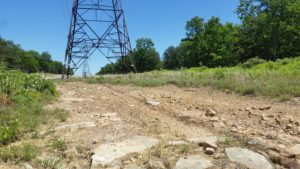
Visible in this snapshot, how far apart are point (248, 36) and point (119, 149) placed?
37571 mm

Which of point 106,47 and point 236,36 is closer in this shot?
point 106,47

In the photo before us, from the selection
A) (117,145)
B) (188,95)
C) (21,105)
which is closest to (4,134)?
(117,145)

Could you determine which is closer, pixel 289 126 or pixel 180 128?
pixel 289 126

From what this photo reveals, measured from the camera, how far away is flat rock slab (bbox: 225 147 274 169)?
2.83 metres

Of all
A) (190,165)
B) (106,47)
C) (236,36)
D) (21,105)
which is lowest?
(190,165)

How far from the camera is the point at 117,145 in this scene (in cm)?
336

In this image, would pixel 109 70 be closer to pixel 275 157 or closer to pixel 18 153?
pixel 18 153

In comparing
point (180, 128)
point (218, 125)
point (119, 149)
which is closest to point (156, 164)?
point (119, 149)

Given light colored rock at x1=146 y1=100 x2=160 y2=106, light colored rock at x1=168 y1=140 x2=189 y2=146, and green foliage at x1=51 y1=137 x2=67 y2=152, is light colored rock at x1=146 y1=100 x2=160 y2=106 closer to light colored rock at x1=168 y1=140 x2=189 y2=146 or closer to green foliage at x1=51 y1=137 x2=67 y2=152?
light colored rock at x1=168 y1=140 x2=189 y2=146

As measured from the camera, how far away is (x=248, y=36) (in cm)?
3800

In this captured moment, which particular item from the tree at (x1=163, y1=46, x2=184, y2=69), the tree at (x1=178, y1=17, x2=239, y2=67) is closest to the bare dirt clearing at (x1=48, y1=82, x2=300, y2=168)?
the tree at (x1=178, y1=17, x2=239, y2=67)

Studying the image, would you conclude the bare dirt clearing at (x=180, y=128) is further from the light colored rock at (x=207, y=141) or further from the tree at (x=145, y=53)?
the tree at (x=145, y=53)

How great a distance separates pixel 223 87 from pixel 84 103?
330 cm

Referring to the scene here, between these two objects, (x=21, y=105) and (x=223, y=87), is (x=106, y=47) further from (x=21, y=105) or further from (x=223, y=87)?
(x=21, y=105)
